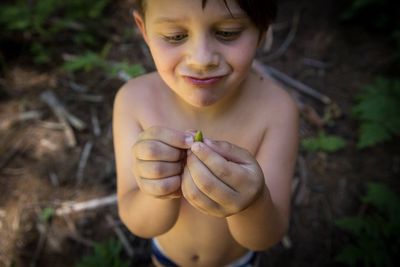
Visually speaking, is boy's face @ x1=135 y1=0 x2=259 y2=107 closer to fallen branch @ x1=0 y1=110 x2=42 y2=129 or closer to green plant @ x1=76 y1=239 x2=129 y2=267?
green plant @ x1=76 y1=239 x2=129 y2=267

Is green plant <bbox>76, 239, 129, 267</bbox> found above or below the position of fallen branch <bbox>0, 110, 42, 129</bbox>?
Answer: below

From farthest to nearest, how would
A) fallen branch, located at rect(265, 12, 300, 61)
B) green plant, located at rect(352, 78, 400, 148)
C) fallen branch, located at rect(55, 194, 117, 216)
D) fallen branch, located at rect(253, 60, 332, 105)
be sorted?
fallen branch, located at rect(265, 12, 300, 61)
fallen branch, located at rect(253, 60, 332, 105)
green plant, located at rect(352, 78, 400, 148)
fallen branch, located at rect(55, 194, 117, 216)

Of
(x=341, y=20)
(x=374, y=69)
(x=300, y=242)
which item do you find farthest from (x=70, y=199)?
(x=341, y=20)

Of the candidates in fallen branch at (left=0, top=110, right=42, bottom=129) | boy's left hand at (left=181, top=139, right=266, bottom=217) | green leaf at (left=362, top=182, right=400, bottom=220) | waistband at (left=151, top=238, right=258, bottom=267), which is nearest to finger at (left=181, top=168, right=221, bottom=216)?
boy's left hand at (left=181, top=139, right=266, bottom=217)

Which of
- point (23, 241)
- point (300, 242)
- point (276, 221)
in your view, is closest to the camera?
point (276, 221)

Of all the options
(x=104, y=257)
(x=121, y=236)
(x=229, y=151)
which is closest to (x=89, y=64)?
(x=121, y=236)

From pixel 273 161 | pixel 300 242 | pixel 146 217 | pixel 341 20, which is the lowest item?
pixel 300 242

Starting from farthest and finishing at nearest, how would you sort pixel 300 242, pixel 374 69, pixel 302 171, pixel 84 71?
pixel 374 69
pixel 84 71
pixel 302 171
pixel 300 242

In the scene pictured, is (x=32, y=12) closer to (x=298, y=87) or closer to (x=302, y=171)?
(x=298, y=87)

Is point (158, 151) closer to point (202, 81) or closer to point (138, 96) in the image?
point (202, 81)
